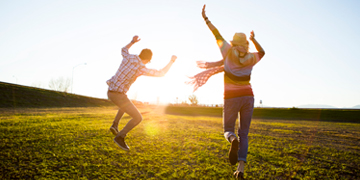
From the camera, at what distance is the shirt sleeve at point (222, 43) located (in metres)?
3.26

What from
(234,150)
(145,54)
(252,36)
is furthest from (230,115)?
(145,54)

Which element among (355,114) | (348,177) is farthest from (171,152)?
(355,114)

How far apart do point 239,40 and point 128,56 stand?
7.72ft

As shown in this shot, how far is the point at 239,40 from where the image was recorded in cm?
331

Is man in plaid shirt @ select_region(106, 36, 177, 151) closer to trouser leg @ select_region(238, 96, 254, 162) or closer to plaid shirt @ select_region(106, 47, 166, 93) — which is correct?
plaid shirt @ select_region(106, 47, 166, 93)

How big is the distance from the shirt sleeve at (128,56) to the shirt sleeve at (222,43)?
1.76 meters

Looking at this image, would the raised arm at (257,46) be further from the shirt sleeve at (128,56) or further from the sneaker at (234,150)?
the shirt sleeve at (128,56)

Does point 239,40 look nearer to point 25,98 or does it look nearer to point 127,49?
point 127,49

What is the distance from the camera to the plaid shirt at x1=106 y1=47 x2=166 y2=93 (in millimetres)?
3893

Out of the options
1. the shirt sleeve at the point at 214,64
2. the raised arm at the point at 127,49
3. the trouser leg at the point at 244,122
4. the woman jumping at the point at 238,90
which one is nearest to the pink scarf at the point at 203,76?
the shirt sleeve at the point at 214,64

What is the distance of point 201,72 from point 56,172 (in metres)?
3.23

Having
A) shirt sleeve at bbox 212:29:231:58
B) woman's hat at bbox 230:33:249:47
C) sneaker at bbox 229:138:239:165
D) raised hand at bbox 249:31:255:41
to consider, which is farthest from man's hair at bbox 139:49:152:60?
sneaker at bbox 229:138:239:165

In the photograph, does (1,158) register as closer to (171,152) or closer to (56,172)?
(56,172)

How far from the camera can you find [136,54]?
4.04 m
